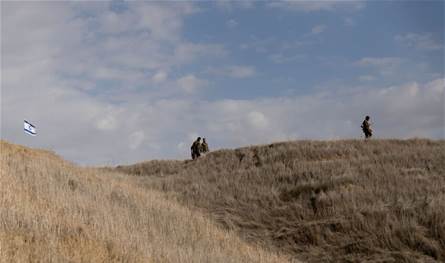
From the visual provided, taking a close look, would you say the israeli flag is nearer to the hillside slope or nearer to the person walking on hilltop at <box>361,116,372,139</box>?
the hillside slope

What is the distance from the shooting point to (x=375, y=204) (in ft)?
52.6

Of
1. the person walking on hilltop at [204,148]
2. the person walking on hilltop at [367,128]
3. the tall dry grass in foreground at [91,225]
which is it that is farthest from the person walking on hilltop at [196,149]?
the tall dry grass in foreground at [91,225]

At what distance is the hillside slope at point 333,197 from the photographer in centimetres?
1416

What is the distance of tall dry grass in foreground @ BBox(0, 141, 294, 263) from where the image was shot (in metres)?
7.59

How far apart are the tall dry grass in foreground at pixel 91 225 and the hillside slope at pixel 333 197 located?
1.85 m

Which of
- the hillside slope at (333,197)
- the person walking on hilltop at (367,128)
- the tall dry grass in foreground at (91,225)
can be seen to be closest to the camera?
the tall dry grass in foreground at (91,225)

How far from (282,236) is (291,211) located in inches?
66.1

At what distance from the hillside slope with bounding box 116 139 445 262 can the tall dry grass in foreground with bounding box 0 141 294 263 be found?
1.85m

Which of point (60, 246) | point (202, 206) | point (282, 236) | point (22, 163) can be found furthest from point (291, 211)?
point (60, 246)

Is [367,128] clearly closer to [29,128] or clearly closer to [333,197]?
[333,197]

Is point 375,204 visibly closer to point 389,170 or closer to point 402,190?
point 402,190

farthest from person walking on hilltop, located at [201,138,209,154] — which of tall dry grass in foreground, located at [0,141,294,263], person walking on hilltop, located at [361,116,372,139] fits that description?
tall dry grass in foreground, located at [0,141,294,263]

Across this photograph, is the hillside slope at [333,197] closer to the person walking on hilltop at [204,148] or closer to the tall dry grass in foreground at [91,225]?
the tall dry grass in foreground at [91,225]

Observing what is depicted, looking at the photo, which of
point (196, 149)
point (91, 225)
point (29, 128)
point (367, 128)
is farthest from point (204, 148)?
point (91, 225)
